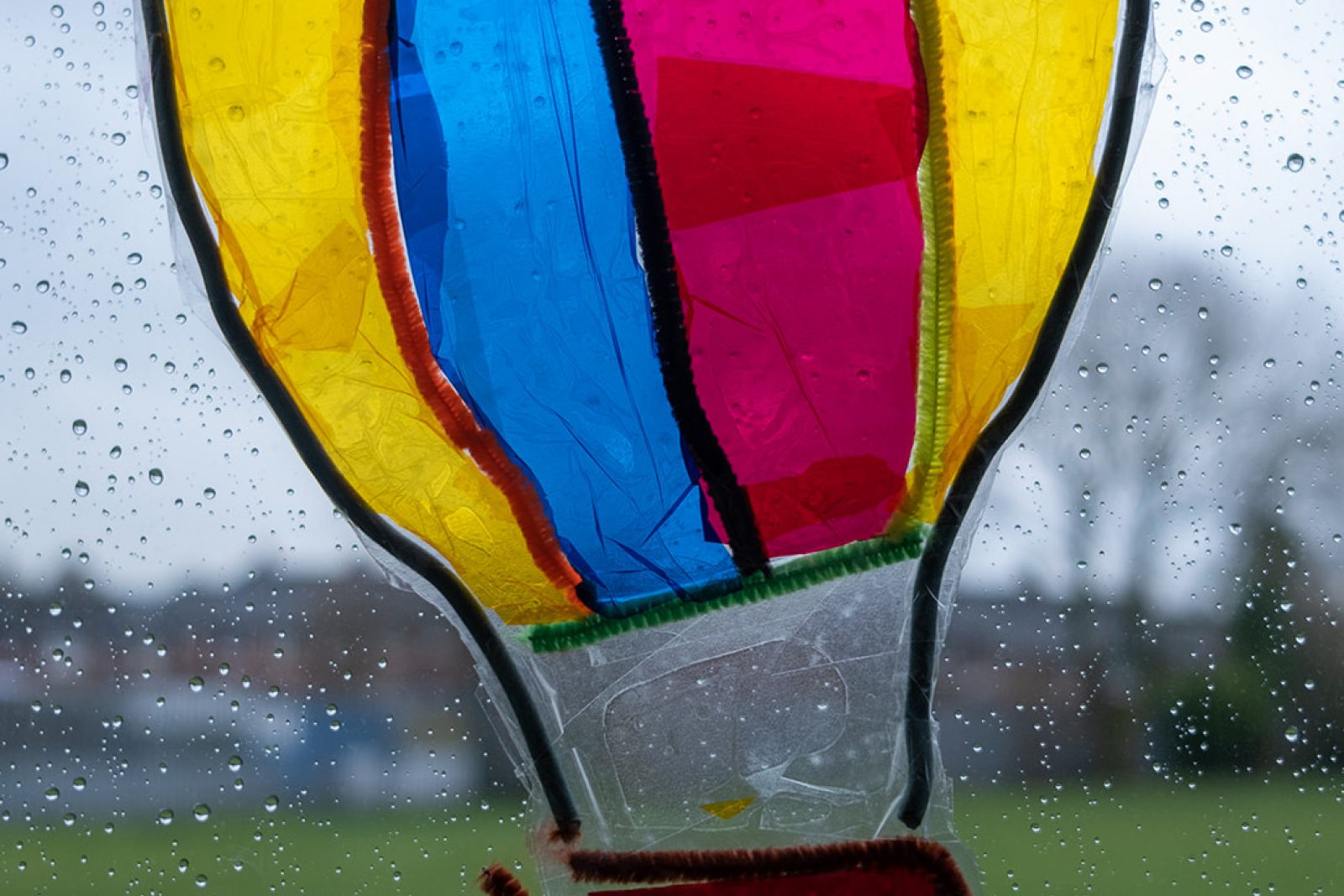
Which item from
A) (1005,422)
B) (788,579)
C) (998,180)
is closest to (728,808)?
(788,579)

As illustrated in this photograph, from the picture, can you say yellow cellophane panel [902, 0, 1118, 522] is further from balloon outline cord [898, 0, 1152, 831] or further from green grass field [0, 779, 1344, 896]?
green grass field [0, 779, 1344, 896]

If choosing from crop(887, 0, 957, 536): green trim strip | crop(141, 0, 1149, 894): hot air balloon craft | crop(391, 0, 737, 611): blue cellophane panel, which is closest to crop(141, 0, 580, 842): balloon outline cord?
crop(141, 0, 1149, 894): hot air balloon craft

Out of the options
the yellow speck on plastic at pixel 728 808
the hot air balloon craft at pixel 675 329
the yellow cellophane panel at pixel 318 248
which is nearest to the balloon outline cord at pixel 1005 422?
the hot air balloon craft at pixel 675 329

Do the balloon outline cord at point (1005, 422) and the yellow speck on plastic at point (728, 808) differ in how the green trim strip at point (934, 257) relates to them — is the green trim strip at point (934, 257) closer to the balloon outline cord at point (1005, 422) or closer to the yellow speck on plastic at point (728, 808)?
the balloon outline cord at point (1005, 422)

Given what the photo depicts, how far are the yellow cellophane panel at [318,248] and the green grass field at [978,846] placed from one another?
14.1 inches

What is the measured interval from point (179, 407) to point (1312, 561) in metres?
1.11

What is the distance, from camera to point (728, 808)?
647 millimetres

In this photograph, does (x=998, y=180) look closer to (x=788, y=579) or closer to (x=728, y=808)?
(x=788, y=579)

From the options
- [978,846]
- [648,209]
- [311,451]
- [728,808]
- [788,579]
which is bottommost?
[978,846]

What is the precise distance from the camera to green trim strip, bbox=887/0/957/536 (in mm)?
595

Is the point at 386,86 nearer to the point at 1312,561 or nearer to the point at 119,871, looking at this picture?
the point at 119,871

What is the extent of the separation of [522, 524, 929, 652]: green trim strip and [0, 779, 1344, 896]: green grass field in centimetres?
30

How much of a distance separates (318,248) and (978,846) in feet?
2.46

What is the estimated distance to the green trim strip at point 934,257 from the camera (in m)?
0.59
